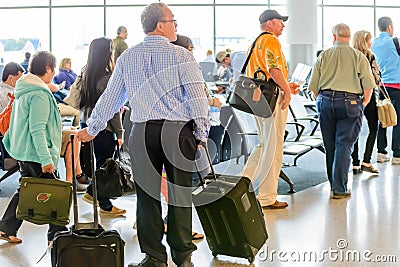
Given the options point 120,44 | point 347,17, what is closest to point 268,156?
point 120,44

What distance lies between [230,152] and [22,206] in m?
3.76

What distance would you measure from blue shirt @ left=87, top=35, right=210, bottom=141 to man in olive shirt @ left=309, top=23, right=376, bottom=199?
2325 millimetres

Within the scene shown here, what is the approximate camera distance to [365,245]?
4586 millimetres

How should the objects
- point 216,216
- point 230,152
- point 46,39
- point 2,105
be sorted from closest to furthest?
point 216,216, point 2,105, point 230,152, point 46,39

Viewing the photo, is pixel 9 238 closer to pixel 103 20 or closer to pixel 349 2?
pixel 103 20

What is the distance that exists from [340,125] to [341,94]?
27cm

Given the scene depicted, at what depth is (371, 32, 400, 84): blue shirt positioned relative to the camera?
7.64m

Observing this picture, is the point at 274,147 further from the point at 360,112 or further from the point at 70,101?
the point at 70,101

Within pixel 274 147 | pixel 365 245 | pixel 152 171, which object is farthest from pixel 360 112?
pixel 152 171

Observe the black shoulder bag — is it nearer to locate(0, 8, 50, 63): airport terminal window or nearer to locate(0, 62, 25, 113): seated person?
locate(0, 62, 25, 113): seated person

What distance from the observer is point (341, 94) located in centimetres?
586

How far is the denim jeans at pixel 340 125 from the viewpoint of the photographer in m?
5.86

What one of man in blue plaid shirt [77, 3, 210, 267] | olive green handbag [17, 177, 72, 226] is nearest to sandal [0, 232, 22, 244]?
olive green handbag [17, 177, 72, 226]

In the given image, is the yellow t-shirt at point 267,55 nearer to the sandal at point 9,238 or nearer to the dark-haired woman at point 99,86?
the dark-haired woman at point 99,86
